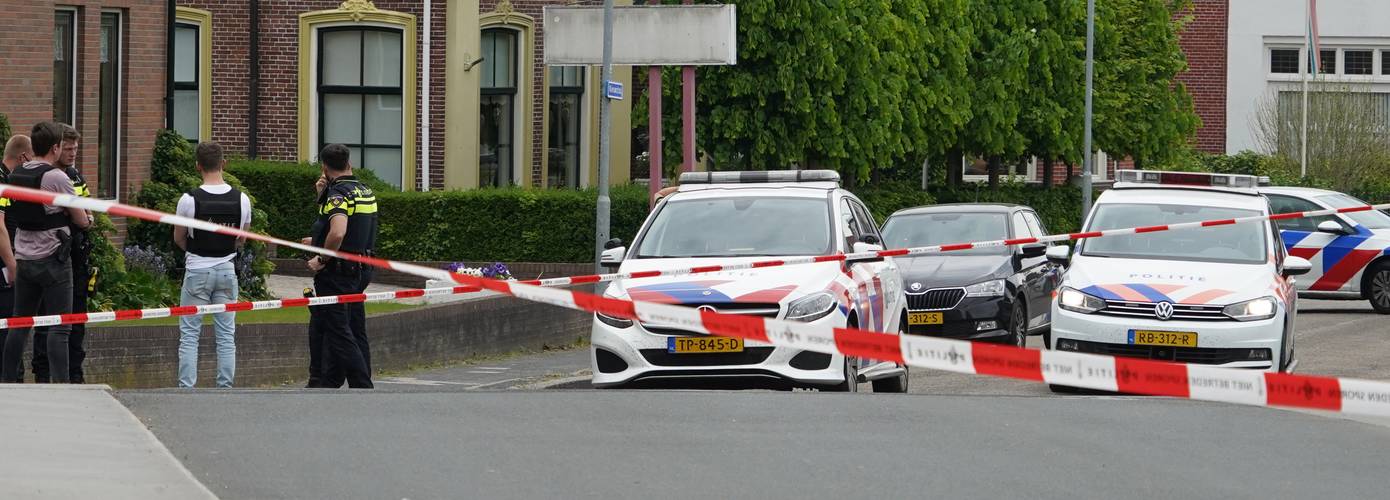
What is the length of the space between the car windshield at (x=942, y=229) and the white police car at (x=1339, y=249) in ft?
19.7

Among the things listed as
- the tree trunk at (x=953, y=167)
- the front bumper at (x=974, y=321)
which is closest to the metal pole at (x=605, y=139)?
the front bumper at (x=974, y=321)

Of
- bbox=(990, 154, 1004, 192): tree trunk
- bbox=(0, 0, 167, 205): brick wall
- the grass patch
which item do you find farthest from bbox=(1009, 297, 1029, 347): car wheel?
bbox=(990, 154, 1004, 192): tree trunk

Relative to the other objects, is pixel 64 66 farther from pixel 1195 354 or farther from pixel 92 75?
pixel 1195 354

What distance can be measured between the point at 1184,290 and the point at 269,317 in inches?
282

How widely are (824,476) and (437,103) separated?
1970 cm

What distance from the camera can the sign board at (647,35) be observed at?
63.2 ft

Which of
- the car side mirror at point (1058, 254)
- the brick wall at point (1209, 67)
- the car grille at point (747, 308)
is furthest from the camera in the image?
the brick wall at point (1209, 67)

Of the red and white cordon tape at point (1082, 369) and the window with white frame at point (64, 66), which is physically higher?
the window with white frame at point (64, 66)

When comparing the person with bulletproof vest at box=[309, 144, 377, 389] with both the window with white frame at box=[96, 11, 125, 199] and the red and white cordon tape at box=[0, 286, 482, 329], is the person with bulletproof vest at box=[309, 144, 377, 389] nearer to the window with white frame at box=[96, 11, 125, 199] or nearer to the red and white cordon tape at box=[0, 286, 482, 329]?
the red and white cordon tape at box=[0, 286, 482, 329]

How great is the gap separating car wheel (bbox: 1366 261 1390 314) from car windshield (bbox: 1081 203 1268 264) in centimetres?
890

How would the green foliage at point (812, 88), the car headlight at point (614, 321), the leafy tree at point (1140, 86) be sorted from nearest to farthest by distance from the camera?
1. the car headlight at point (614, 321)
2. the green foliage at point (812, 88)
3. the leafy tree at point (1140, 86)

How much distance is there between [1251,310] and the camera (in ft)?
44.5

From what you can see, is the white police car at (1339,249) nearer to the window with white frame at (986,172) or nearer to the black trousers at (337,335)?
the black trousers at (337,335)

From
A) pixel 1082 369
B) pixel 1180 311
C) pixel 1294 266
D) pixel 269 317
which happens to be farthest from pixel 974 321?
pixel 1082 369
